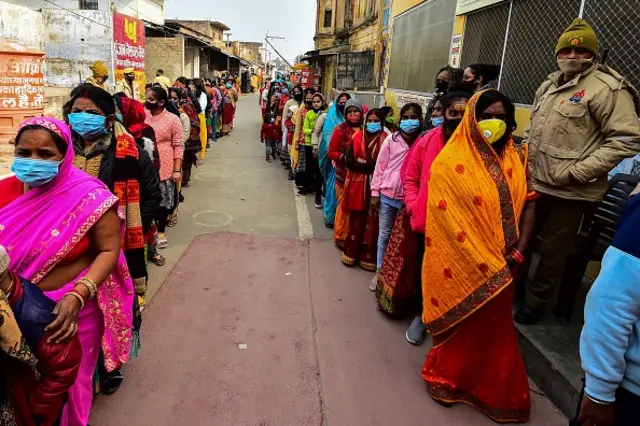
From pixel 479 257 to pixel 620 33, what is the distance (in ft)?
8.65

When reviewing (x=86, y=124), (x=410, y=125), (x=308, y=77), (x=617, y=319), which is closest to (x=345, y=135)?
(x=410, y=125)

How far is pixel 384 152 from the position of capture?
4.11 meters

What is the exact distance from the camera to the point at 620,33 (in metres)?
3.71

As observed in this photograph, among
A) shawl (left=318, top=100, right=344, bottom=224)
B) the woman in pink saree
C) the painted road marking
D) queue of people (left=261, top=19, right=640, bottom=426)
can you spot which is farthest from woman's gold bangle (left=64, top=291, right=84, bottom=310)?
shawl (left=318, top=100, right=344, bottom=224)

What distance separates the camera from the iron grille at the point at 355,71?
588 inches

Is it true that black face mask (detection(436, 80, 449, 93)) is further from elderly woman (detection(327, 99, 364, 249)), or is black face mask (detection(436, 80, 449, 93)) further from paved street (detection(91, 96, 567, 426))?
paved street (detection(91, 96, 567, 426))

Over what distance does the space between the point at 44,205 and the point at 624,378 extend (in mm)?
2191

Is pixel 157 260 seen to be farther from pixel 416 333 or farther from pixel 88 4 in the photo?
pixel 88 4

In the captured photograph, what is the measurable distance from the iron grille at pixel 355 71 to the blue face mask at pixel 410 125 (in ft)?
37.0

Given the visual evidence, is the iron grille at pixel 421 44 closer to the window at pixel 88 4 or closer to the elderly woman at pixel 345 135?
the elderly woman at pixel 345 135

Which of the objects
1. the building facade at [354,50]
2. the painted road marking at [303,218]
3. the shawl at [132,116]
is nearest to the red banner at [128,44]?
the building facade at [354,50]

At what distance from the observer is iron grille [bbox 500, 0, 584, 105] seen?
4.51m

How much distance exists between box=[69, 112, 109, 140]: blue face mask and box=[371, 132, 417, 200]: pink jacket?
234 cm

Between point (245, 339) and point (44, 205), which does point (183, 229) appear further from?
point (44, 205)
